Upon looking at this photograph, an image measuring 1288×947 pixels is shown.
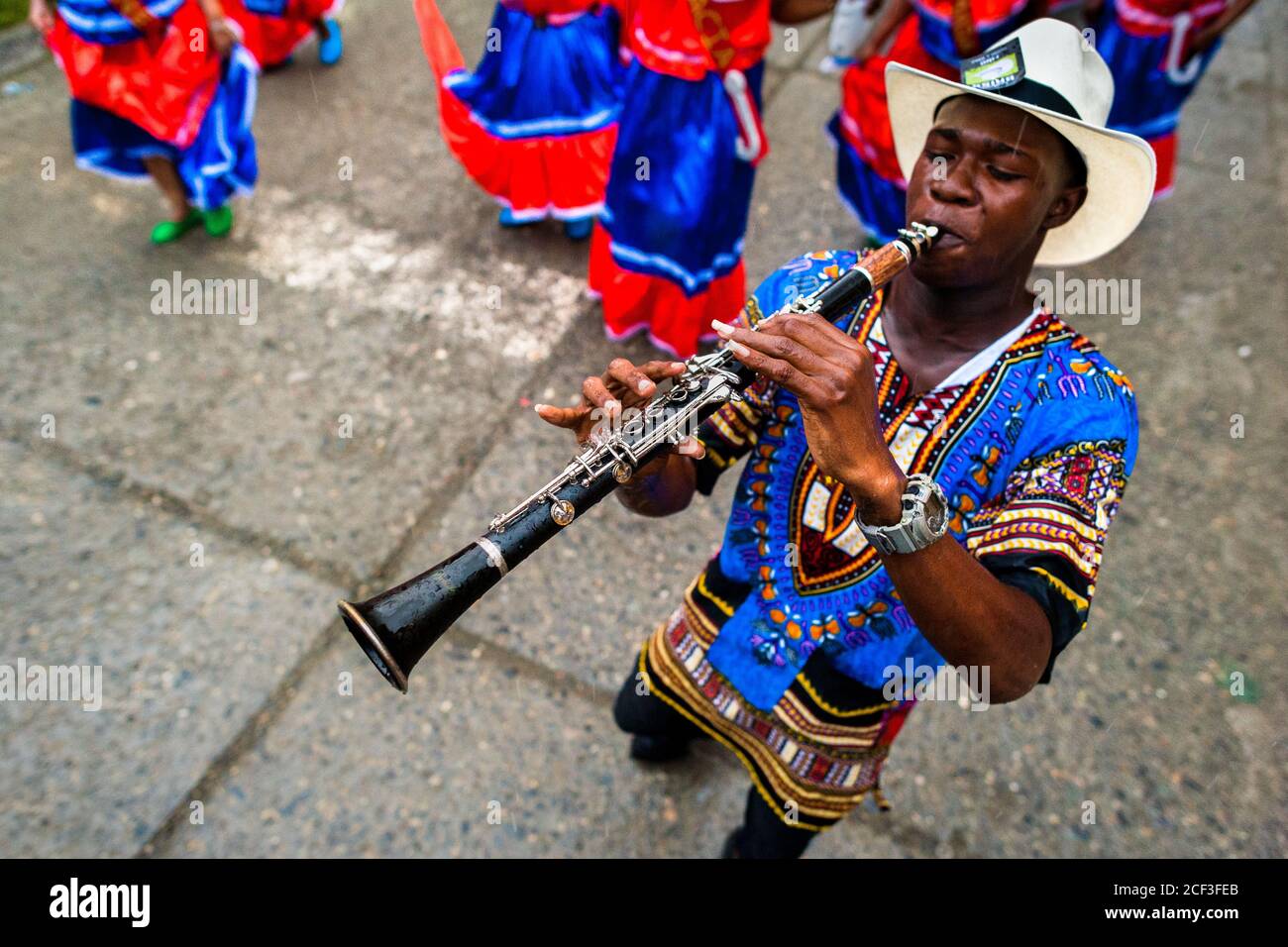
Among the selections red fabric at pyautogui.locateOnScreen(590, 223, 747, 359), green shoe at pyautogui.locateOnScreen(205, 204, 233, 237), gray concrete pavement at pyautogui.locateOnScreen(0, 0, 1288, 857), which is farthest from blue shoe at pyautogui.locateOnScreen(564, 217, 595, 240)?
green shoe at pyautogui.locateOnScreen(205, 204, 233, 237)

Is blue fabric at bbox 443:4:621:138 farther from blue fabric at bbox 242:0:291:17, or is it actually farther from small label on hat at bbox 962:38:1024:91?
small label on hat at bbox 962:38:1024:91

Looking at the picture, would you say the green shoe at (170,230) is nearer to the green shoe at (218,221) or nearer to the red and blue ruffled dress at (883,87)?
the green shoe at (218,221)

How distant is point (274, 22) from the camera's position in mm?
5781

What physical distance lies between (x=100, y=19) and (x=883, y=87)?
3730mm

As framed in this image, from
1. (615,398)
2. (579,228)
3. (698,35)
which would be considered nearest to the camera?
(615,398)

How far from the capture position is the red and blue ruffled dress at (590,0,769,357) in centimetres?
342

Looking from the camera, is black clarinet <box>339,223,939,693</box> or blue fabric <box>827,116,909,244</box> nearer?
black clarinet <box>339,223,939,693</box>

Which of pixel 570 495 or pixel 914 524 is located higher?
pixel 914 524

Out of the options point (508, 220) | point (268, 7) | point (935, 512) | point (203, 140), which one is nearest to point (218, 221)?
point (203, 140)

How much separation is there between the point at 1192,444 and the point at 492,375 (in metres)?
3.26

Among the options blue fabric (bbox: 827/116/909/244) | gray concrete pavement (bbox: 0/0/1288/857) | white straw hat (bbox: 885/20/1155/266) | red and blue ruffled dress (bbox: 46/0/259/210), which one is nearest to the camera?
white straw hat (bbox: 885/20/1155/266)

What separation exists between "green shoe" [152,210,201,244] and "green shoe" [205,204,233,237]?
0.11 metres

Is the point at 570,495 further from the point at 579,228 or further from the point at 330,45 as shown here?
the point at 330,45

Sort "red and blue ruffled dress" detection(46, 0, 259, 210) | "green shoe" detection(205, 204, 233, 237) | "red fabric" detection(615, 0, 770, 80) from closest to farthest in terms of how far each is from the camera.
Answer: "red fabric" detection(615, 0, 770, 80) < "red and blue ruffled dress" detection(46, 0, 259, 210) < "green shoe" detection(205, 204, 233, 237)
